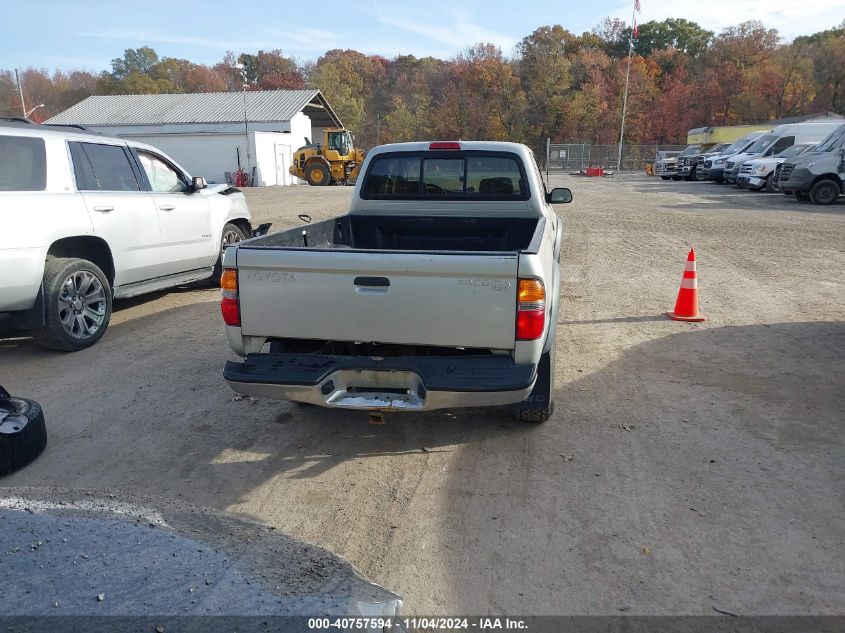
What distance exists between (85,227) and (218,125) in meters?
37.9

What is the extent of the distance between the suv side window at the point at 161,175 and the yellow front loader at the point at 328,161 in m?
26.3

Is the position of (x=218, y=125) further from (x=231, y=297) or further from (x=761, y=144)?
(x=231, y=297)

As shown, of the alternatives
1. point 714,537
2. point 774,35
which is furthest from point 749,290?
point 774,35

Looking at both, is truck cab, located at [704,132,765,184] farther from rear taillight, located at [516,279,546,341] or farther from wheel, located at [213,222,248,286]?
rear taillight, located at [516,279,546,341]

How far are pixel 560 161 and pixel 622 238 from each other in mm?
44285

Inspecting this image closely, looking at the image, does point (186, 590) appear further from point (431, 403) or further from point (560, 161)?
point (560, 161)

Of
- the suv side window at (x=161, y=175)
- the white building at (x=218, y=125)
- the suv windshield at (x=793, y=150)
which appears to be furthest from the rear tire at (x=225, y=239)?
the white building at (x=218, y=125)

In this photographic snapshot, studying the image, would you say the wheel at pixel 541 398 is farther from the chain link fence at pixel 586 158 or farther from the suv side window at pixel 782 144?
the chain link fence at pixel 586 158

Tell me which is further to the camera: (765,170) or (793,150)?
(765,170)

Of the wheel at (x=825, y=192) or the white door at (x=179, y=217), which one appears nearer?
the white door at (x=179, y=217)

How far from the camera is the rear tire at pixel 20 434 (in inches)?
152

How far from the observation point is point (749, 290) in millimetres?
8586

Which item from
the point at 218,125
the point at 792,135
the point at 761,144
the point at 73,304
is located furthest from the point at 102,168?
the point at 218,125

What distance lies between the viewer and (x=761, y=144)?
1088 inches
